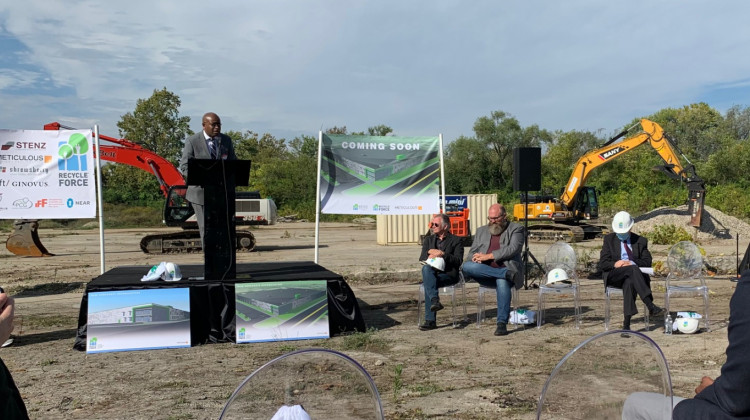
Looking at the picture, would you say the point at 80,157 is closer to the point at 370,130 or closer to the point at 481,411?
the point at 481,411

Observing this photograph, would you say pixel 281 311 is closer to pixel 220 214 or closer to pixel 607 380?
pixel 220 214

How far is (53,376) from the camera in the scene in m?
5.46

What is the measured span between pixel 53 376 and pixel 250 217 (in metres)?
16.2

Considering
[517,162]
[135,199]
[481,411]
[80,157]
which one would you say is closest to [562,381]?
[481,411]

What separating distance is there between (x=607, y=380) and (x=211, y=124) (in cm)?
601

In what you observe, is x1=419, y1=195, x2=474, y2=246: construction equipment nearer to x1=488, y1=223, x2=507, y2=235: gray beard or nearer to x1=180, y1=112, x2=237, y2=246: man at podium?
x1=488, y1=223, x2=507, y2=235: gray beard

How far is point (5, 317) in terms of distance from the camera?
203 centimetres

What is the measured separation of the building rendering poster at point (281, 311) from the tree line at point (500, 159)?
3335 centimetres

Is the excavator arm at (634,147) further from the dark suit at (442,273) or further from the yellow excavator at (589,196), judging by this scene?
the dark suit at (442,273)

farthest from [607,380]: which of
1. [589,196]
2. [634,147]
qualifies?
[589,196]

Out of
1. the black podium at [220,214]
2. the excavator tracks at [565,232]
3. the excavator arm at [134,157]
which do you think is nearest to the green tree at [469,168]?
the excavator tracks at [565,232]

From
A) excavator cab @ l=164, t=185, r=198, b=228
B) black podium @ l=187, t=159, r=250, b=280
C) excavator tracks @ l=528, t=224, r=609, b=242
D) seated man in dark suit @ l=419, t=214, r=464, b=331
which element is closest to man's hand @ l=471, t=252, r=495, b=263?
seated man in dark suit @ l=419, t=214, r=464, b=331

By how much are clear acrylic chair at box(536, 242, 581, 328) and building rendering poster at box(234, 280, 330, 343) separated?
2.63 meters

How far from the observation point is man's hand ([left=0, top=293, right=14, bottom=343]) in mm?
2012
